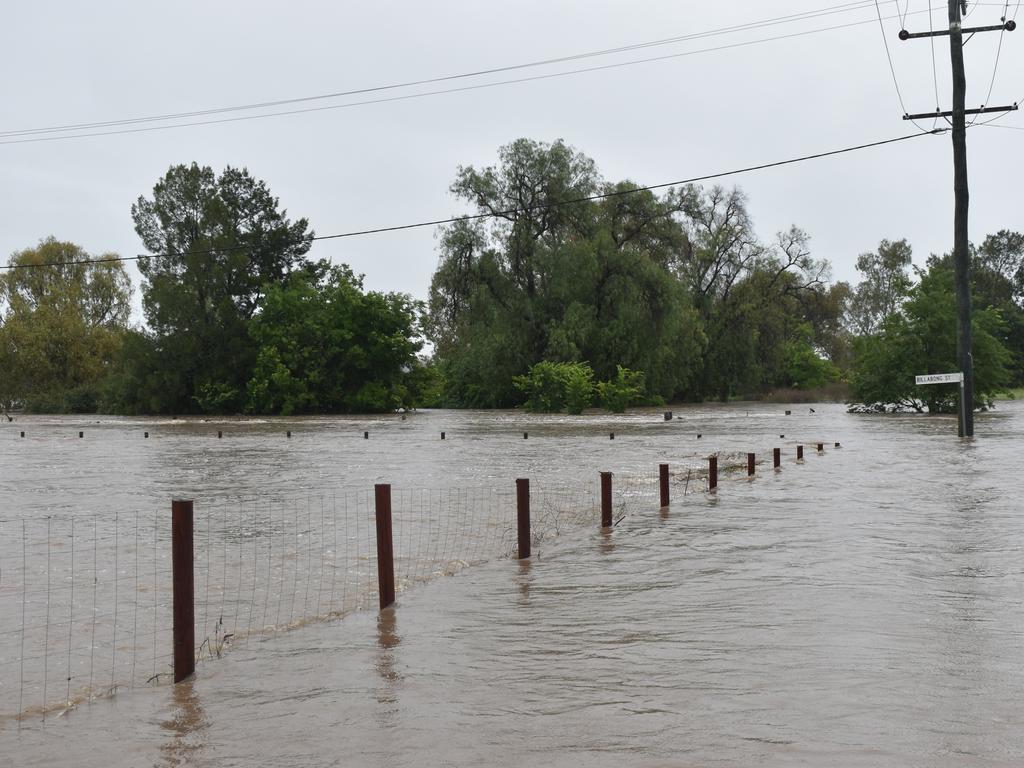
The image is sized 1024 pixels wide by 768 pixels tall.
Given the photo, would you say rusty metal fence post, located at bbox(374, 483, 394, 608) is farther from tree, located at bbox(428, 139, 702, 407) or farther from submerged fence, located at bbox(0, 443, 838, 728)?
tree, located at bbox(428, 139, 702, 407)

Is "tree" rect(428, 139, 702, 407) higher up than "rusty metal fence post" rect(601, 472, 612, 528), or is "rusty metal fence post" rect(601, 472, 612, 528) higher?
"tree" rect(428, 139, 702, 407)

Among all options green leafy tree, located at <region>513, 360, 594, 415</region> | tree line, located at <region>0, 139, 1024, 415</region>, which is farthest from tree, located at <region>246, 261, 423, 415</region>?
green leafy tree, located at <region>513, 360, 594, 415</region>

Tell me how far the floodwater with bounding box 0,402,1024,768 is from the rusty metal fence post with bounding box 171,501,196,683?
158 millimetres

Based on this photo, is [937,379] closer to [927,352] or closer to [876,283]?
[927,352]

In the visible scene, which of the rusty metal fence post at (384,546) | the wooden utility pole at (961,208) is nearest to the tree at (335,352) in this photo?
the wooden utility pole at (961,208)

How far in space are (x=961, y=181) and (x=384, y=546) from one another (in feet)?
92.3

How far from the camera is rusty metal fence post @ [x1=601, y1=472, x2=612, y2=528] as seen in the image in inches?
545

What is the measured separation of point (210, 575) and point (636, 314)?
50.4 metres

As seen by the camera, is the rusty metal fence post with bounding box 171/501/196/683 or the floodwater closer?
the floodwater

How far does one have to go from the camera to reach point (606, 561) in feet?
38.0

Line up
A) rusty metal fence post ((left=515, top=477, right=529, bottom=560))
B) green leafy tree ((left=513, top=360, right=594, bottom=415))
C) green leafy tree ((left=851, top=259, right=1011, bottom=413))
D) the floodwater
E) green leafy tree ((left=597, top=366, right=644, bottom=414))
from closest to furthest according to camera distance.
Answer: the floodwater
rusty metal fence post ((left=515, top=477, right=529, bottom=560))
green leafy tree ((left=851, top=259, right=1011, bottom=413))
green leafy tree ((left=513, top=360, right=594, bottom=415))
green leafy tree ((left=597, top=366, right=644, bottom=414))

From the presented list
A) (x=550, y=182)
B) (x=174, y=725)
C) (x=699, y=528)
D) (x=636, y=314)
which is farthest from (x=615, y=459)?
(x=550, y=182)

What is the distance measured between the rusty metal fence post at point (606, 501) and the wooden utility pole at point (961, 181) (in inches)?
812

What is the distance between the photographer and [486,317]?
6281 centimetres
